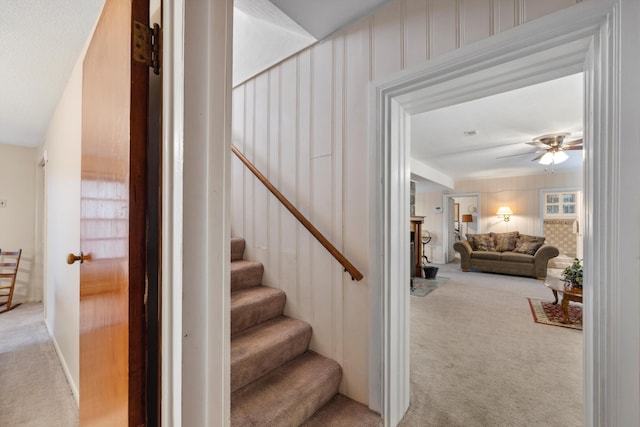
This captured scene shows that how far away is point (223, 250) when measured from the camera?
0.66 m

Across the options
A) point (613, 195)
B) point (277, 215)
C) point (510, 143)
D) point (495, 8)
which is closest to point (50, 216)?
point (277, 215)

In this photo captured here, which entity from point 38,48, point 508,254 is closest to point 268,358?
point 38,48

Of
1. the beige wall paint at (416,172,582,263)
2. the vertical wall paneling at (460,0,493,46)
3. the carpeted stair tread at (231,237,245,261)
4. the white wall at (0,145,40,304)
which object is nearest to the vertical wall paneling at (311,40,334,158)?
the vertical wall paneling at (460,0,493,46)

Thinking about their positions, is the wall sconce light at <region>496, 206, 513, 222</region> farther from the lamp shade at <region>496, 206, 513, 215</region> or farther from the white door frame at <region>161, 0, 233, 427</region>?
the white door frame at <region>161, 0, 233, 427</region>

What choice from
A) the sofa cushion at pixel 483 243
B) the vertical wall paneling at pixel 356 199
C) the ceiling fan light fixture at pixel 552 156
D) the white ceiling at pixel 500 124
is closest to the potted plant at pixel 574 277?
the ceiling fan light fixture at pixel 552 156

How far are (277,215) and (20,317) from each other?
12.3 ft

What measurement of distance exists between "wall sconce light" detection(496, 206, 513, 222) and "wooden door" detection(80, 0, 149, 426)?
841 cm

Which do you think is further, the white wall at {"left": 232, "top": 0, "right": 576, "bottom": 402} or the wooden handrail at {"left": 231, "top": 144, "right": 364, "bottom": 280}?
the wooden handrail at {"left": 231, "top": 144, "right": 364, "bottom": 280}

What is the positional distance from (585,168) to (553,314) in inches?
135

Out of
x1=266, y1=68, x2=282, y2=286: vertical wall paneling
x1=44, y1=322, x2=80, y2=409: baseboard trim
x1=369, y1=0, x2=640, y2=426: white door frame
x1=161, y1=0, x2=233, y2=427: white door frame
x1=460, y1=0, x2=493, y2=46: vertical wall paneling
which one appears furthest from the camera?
x1=266, y1=68, x2=282, y2=286: vertical wall paneling

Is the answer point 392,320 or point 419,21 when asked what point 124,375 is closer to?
point 392,320

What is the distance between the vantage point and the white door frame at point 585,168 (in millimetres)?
865

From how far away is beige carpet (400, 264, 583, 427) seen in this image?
1.64m

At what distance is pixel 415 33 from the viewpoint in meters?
1.34
